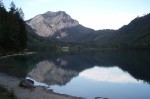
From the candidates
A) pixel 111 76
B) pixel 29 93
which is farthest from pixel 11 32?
pixel 29 93

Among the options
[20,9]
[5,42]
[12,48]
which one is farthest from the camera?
[20,9]

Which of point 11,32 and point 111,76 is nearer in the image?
point 111,76

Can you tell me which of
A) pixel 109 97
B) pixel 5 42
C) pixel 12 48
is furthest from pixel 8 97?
pixel 12 48

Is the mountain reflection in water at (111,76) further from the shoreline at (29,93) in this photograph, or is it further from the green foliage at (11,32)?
the green foliage at (11,32)

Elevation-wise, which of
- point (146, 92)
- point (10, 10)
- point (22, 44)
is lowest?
point (146, 92)

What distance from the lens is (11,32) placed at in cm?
14375

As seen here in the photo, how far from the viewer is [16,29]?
6004 inches

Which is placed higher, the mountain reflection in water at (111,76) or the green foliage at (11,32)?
the green foliage at (11,32)

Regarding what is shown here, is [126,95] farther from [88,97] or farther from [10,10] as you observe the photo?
[10,10]

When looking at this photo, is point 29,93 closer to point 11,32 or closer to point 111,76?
point 111,76

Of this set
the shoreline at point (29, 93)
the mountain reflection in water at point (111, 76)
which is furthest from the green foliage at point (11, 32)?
the shoreline at point (29, 93)

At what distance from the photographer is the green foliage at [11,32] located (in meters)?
137

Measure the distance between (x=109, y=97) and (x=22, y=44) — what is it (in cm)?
10874

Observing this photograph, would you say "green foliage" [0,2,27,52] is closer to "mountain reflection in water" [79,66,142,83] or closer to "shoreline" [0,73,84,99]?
"mountain reflection in water" [79,66,142,83]
